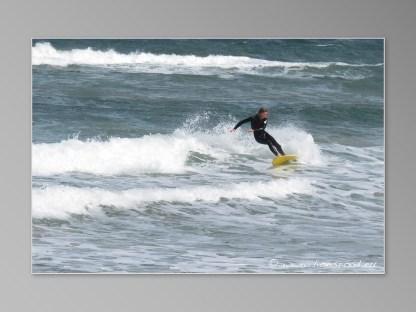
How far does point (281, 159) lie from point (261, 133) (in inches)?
8.4

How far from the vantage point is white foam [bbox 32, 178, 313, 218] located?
4461mm

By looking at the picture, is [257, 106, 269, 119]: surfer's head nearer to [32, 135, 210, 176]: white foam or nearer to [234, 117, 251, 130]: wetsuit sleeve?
[234, 117, 251, 130]: wetsuit sleeve

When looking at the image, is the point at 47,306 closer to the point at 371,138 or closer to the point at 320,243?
the point at 320,243

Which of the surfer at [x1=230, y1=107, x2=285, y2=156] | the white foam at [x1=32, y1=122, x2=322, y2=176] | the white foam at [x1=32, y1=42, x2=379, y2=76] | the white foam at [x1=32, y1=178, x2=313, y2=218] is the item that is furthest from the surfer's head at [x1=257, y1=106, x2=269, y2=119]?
the white foam at [x1=32, y1=178, x2=313, y2=218]

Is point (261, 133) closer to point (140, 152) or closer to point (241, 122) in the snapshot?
point (241, 122)

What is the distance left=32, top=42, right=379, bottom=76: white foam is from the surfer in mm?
297

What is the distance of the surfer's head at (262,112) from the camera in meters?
4.51

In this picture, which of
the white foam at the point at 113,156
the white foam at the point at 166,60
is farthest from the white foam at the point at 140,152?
the white foam at the point at 166,60

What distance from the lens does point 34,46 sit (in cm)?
452

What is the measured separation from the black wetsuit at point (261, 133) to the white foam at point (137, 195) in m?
0.23

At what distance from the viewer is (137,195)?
4473mm

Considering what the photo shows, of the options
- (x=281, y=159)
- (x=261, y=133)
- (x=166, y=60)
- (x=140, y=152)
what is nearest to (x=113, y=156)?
(x=140, y=152)

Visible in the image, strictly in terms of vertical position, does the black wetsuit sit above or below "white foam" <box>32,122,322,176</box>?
above
